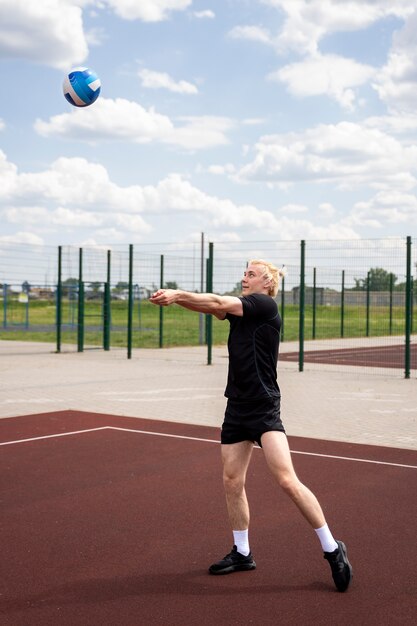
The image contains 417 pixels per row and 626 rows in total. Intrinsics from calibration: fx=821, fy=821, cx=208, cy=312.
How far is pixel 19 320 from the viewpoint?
38.2 metres

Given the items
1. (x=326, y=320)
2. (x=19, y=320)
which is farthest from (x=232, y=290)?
(x=19, y=320)

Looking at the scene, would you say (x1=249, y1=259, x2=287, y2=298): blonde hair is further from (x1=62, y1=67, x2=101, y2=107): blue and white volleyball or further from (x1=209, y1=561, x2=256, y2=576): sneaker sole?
→ (x1=62, y1=67, x2=101, y2=107): blue and white volleyball

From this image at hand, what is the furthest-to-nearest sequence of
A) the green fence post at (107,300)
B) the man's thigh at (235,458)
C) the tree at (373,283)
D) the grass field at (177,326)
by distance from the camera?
the grass field at (177,326), the tree at (373,283), the green fence post at (107,300), the man's thigh at (235,458)

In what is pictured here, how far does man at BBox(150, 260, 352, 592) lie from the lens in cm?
458

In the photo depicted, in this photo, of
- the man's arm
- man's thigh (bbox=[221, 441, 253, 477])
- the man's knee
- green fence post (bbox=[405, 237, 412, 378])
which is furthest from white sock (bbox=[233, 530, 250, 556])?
green fence post (bbox=[405, 237, 412, 378])

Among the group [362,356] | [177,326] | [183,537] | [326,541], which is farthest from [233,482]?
[177,326]

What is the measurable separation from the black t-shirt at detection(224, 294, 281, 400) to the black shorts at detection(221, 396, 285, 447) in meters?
0.04

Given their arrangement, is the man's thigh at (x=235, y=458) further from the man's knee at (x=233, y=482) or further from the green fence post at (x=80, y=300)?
the green fence post at (x=80, y=300)

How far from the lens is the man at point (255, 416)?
15.0 ft

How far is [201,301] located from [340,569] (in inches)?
65.7

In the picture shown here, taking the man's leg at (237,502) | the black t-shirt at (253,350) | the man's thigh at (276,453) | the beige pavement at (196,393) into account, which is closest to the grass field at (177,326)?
the beige pavement at (196,393)

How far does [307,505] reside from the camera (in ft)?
15.0

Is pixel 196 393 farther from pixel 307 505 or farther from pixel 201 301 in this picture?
pixel 201 301

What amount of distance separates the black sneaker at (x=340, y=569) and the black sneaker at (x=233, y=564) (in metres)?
0.54
